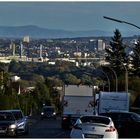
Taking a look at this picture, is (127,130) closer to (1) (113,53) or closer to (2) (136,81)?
(2) (136,81)

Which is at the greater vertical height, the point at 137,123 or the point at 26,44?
the point at 26,44

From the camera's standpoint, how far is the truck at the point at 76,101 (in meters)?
49.0

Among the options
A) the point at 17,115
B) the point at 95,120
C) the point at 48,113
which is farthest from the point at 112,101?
the point at 48,113

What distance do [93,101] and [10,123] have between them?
1739cm

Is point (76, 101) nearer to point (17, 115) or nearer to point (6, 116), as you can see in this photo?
point (17, 115)

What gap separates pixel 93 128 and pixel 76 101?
24285 millimetres

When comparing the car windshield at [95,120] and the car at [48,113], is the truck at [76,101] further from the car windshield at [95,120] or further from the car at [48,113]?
the car at [48,113]

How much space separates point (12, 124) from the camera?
110 ft

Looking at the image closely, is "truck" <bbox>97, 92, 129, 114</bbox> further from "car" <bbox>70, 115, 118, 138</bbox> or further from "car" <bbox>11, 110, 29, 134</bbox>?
"car" <bbox>70, 115, 118, 138</bbox>

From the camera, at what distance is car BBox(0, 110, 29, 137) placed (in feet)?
109

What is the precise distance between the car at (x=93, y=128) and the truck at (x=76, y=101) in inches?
848

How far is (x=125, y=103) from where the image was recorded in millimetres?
50844

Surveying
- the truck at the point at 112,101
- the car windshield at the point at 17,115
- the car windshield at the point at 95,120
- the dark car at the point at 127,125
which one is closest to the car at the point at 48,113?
the truck at the point at 112,101

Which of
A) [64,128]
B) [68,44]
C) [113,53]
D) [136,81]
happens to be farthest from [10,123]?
[68,44]
